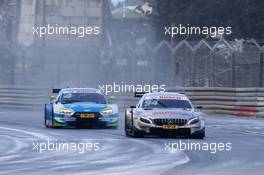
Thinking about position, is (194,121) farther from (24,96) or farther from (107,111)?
(24,96)

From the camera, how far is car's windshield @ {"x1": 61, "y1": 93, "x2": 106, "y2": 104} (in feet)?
93.7

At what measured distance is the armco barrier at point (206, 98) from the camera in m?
36.2

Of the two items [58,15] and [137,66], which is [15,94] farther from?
[58,15]

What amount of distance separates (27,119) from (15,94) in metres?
9.21

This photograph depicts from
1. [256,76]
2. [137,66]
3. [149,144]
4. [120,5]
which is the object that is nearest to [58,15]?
[137,66]

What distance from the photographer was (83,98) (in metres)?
28.8

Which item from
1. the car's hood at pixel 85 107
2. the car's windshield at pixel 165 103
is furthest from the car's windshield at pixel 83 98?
the car's windshield at pixel 165 103

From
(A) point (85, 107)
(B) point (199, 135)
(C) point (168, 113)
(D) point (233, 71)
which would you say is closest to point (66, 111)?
(A) point (85, 107)

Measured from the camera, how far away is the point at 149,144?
70.1 feet

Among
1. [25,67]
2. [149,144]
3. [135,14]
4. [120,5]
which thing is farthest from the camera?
[120,5]

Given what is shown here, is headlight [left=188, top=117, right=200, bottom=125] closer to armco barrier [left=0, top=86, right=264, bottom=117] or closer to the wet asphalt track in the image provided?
the wet asphalt track

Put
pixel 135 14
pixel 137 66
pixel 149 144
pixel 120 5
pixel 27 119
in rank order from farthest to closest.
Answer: pixel 120 5 < pixel 135 14 < pixel 137 66 < pixel 27 119 < pixel 149 144

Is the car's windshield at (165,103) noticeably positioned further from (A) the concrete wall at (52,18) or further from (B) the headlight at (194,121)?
(A) the concrete wall at (52,18)

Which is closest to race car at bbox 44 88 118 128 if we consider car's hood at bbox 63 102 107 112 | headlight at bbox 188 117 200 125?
car's hood at bbox 63 102 107 112
